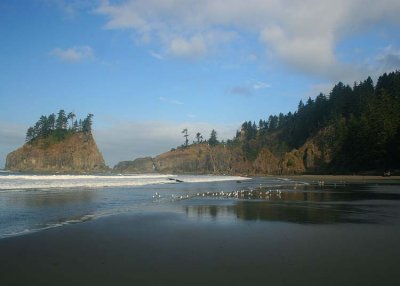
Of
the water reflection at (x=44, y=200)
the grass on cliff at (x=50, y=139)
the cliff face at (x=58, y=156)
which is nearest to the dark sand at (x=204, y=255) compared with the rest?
the water reflection at (x=44, y=200)

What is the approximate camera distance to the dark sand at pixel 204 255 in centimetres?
711

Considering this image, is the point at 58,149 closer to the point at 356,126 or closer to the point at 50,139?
the point at 50,139

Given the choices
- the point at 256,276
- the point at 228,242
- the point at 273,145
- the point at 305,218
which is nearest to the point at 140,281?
the point at 256,276

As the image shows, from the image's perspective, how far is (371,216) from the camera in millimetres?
16250

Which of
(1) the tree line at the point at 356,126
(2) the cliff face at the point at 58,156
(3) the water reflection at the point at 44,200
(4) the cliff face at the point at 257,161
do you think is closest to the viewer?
(3) the water reflection at the point at 44,200

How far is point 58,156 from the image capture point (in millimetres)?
155250

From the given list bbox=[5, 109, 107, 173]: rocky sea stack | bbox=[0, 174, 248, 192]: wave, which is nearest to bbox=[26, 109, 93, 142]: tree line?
bbox=[5, 109, 107, 173]: rocky sea stack

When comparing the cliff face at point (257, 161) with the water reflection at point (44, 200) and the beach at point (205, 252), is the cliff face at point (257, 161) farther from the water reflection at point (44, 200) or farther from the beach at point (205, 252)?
the beach at point (205, 252)

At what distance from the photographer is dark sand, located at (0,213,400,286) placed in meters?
7.11

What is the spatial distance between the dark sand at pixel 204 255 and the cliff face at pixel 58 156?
5768 inches

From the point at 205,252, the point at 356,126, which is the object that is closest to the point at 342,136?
the point at 356,126

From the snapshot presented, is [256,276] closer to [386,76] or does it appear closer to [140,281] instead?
[140,281]

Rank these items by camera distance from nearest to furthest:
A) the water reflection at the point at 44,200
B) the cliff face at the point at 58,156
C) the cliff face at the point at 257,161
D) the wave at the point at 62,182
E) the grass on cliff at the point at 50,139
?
the water reflection at the point at 44,200, the wave at the point at 62,182, the cliff face at the point at 257,161, the cliff face at the point at 58,156, the grass on cliff at the point at 50,139

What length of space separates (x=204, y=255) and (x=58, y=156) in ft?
518
